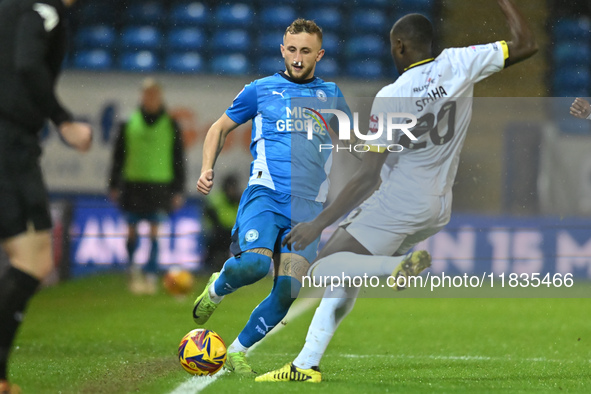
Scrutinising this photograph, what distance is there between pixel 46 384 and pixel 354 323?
3.79m

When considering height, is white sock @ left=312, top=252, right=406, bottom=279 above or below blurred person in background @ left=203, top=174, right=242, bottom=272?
above

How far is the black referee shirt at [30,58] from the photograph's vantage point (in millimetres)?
4203

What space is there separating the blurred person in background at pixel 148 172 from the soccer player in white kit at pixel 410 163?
164 inches

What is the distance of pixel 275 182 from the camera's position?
551 centimetres

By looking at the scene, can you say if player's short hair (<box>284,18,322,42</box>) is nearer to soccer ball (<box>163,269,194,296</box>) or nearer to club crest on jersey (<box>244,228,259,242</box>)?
club crest on jersey (<box>244,228,259,242</box>)

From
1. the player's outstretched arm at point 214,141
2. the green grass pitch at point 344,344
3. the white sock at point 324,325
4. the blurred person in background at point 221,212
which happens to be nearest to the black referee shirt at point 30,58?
the player's outstretched arm at point 214,141

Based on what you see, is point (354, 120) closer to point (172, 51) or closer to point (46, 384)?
point (46, 384)

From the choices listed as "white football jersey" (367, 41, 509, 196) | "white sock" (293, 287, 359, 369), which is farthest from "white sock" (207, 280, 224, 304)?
"white football jersey" (367, 41, 509, 196)

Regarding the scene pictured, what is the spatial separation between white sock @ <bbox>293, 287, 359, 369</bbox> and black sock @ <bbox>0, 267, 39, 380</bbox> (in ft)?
5.00

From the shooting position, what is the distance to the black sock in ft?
13.9

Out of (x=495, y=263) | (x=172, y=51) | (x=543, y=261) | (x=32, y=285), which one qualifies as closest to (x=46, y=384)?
(x=32, y=285)

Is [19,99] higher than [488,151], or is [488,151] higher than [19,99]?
[19,99]

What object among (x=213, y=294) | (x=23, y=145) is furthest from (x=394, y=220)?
(x=23, y=145)

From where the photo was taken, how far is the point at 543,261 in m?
8.15
